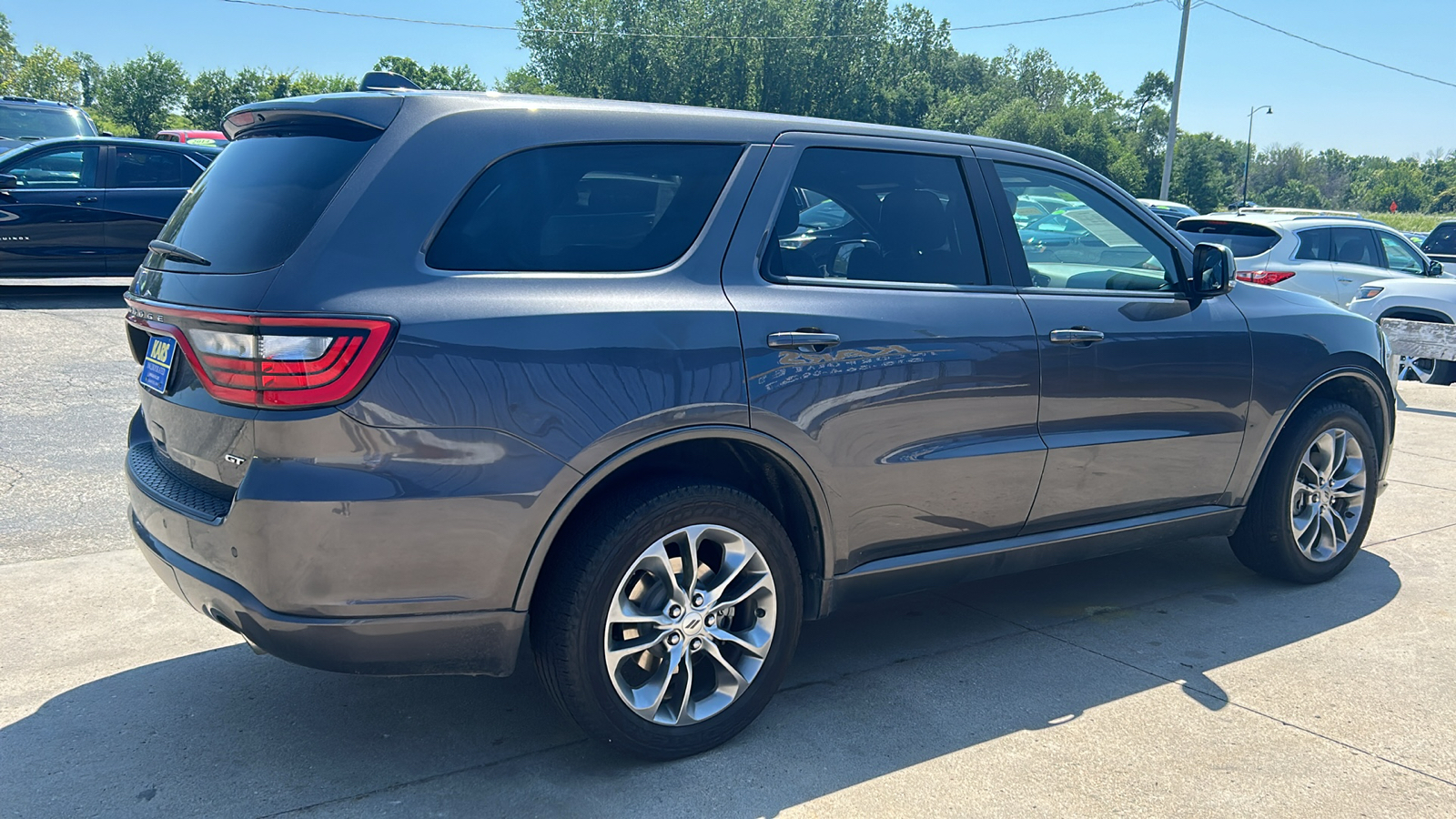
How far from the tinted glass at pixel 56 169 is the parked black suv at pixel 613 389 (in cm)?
954

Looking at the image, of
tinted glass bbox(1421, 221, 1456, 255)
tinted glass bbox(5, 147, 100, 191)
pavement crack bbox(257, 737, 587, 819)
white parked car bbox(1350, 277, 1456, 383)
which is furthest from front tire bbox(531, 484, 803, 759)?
tinted glass bbox(1421, 221, 1456, 255)

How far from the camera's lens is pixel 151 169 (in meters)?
11.6

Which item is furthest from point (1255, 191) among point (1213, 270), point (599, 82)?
point (1213, 270)

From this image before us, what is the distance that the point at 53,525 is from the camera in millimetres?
5031

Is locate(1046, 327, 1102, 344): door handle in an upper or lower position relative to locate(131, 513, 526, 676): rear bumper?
upper

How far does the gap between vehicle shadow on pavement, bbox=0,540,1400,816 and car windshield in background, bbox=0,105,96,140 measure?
48.2 ft

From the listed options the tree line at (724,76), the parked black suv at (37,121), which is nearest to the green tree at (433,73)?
the tree line at (724,76)

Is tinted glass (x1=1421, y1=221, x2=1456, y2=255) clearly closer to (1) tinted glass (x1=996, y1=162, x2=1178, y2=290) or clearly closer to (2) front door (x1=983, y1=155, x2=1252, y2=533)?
(2) front door (x1=983, y1=155, x2=1252, y2=533)

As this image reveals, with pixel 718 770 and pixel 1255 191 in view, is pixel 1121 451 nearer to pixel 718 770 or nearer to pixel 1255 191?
pixel 718 770

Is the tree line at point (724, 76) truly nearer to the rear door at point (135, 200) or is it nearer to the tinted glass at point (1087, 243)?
the rear door at point (135, 200)

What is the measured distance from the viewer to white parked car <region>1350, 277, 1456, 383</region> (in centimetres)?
1097

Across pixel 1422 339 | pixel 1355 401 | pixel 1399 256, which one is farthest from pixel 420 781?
pixel 1399 256

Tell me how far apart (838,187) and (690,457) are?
99cm

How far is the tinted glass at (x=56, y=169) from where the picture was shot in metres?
11.0
